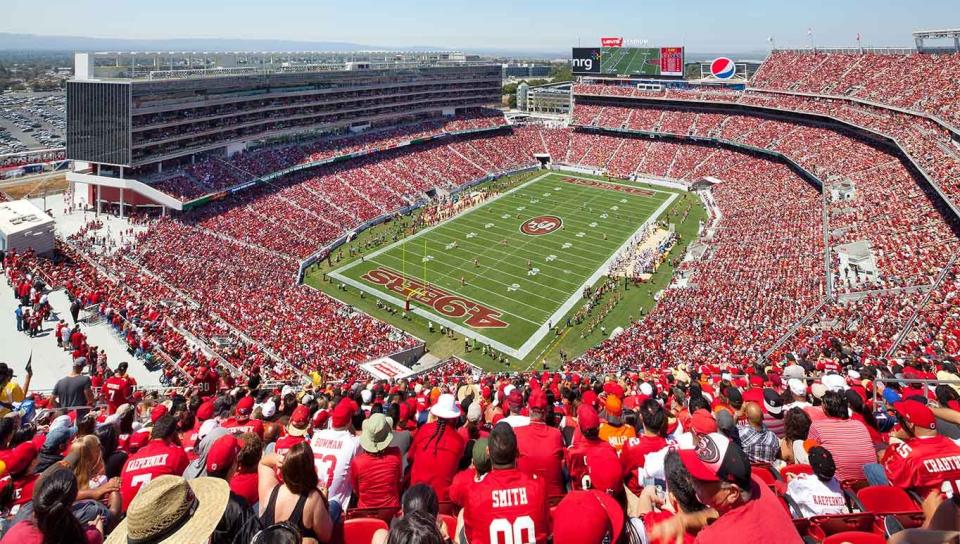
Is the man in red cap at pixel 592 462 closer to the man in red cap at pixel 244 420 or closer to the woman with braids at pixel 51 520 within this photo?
the woman with braids at pixel 51 520

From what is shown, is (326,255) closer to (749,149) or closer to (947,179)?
(947,179)

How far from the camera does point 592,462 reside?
201 inches

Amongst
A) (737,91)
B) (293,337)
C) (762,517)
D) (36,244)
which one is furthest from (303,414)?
(737,91)

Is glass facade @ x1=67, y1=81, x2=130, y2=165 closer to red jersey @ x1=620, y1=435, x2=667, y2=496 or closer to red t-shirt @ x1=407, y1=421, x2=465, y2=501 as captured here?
red t-shirt @ x1=407, y1=421, x2=465, y2=501

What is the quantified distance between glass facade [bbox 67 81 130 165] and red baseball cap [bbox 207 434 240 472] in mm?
36186

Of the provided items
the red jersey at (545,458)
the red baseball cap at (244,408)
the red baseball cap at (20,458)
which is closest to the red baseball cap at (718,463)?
the red jersey at (545,458)

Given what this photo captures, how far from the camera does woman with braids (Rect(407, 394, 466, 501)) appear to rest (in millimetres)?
5398

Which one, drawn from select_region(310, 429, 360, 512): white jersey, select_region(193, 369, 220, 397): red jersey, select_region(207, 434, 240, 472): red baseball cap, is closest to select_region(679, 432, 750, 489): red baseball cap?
select_region(310, 429, 360, 512): white jersey

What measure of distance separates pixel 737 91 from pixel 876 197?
32.9 metres

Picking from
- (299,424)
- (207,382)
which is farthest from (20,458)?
(207,382)

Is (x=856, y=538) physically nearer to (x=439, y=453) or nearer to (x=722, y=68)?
(x=439, y=453)

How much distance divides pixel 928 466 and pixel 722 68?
72.4 metres

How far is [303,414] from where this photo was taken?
789 centimetres

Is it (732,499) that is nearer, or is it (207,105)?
(732,499)
